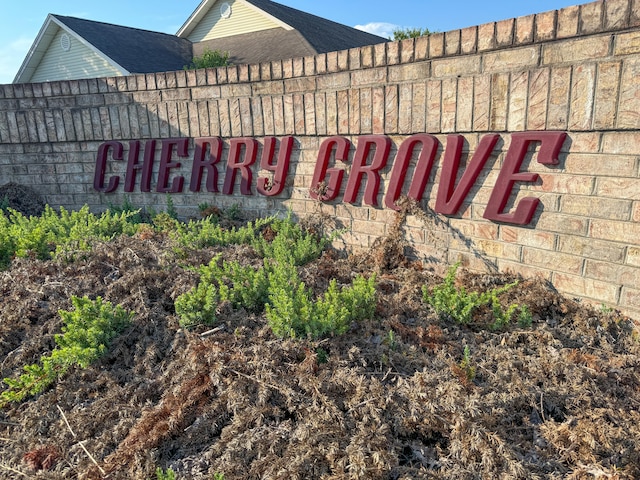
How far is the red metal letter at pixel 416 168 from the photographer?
4469 mm

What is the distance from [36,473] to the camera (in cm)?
242

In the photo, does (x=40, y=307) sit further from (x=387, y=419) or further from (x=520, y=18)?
(x=520, y=18)

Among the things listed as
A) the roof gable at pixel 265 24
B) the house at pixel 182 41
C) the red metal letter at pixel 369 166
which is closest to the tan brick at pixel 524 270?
the red metal letter at pixel 369 166

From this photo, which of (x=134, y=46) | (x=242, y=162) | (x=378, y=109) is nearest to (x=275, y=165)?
(x=242, y=162)

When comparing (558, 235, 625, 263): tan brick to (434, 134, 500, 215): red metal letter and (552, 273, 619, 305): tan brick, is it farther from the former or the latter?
(434, 134, 500, 215): red metal letter

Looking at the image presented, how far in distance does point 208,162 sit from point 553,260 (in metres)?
4.40

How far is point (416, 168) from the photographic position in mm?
4590

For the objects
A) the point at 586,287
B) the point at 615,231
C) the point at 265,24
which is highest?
the point at 265,24

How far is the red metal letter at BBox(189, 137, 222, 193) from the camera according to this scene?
616cm

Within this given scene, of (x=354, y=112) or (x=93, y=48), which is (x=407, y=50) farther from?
(x=93, y=48)

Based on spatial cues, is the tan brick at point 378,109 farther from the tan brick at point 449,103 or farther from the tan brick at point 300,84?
the tan brick at point 300,84

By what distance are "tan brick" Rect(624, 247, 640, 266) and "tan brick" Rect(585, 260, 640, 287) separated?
4 centimetres

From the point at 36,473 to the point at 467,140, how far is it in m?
4.01

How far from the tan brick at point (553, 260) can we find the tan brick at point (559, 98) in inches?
41.6
